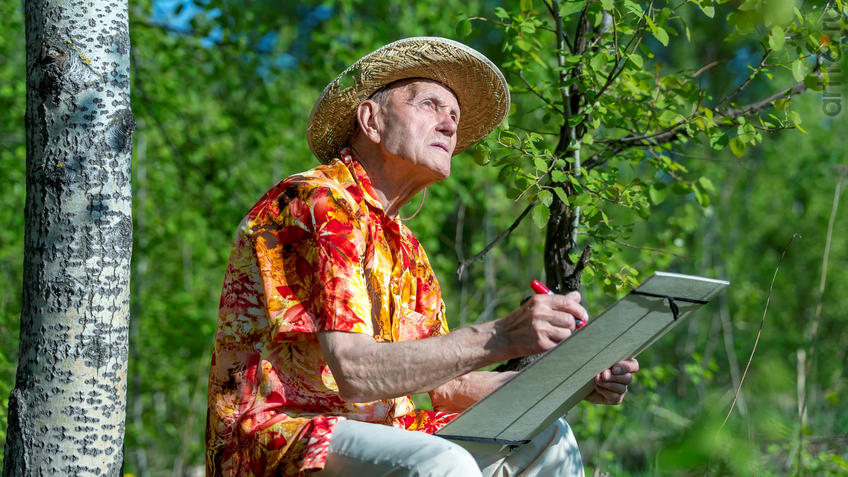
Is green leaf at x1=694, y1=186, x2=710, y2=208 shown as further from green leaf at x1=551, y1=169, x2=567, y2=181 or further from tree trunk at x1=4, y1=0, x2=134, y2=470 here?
tree trunk at x1=4, y1=0, x2=134, y2=470

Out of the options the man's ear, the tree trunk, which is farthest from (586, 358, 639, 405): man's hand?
the tree trunk

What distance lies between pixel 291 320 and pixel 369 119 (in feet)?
2.51

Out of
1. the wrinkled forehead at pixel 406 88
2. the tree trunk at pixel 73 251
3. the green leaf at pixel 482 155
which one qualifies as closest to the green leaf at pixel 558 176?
the green leaf at pixel 482 155

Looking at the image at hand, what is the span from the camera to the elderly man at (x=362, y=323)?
5.74 ft

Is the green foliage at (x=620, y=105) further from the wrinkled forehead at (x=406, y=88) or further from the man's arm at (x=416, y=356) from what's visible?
the man's arm at (x=416, y=356)

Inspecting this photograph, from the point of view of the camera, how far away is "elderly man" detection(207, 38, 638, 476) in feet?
5.74

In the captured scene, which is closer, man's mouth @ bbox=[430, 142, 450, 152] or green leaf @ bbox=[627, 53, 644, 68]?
man's mouth @ bbox=[430, 142, 450, 152]

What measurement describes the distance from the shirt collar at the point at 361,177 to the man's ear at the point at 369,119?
0.27 feet

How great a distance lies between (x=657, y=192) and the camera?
9.57ft

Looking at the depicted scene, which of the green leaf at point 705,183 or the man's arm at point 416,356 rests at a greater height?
the green leaf at point 705,183

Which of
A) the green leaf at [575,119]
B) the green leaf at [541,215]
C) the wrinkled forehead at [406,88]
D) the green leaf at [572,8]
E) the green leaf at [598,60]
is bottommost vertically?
the green leaf at [541,215]

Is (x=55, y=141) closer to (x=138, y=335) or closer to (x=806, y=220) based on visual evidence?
(x=138, y=335)

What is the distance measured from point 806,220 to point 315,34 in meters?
12.2

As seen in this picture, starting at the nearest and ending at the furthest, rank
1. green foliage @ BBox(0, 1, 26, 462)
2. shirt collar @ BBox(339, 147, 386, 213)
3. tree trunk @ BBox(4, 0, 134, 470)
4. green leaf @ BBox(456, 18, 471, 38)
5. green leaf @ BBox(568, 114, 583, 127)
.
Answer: tree trunk @ BBox(4, 0, 134, 470) < shirt collar @ BBox(339, 147, 386, 213) < green leaf @ BBox(568, 114, 583, 127) < green leaf @ BBox(456, 18, 471, 38) < green foliage @ BBox(0, 1, 26, 462)
